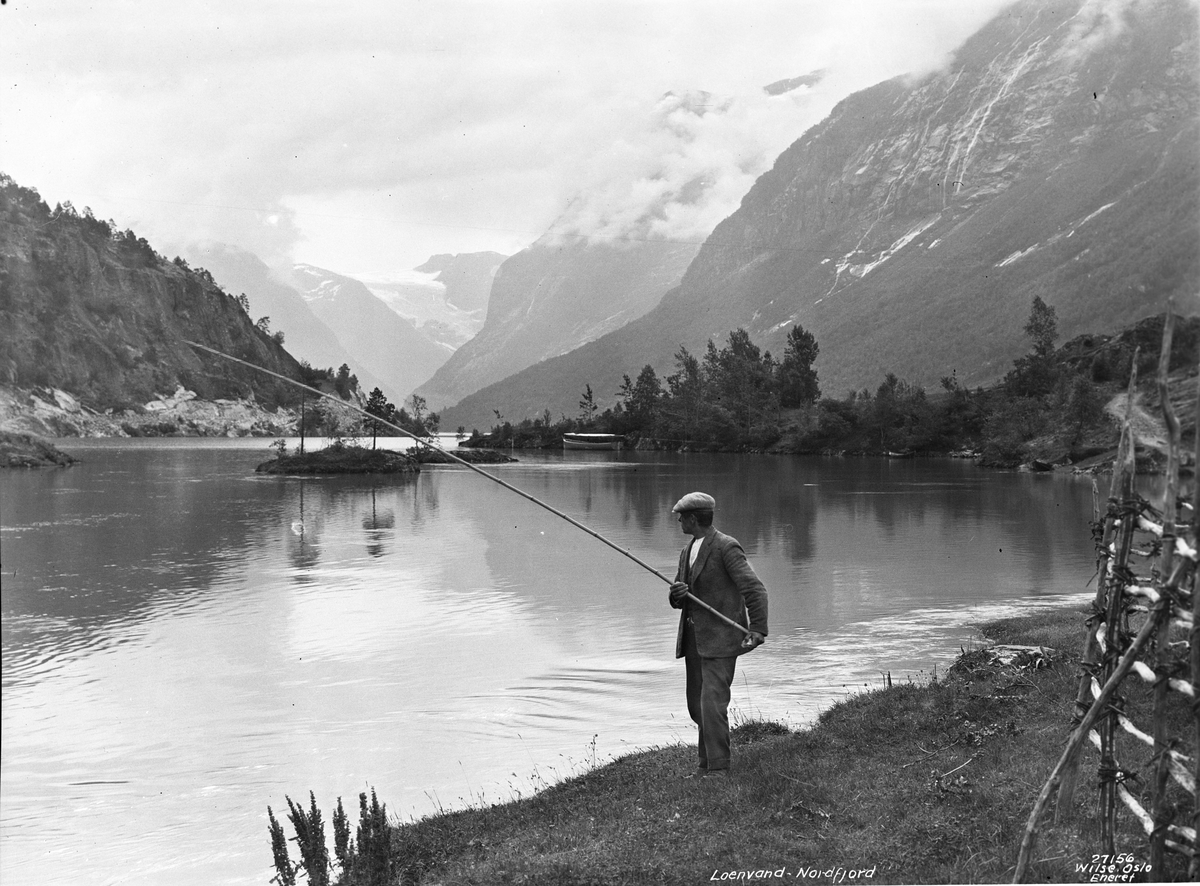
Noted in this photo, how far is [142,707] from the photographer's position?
13.9 meters

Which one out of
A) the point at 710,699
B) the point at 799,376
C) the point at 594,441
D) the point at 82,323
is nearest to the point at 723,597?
the point at 710,699

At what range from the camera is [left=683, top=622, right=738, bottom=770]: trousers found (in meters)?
7.82

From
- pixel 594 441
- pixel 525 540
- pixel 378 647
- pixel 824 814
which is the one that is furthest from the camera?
pixel 594 441

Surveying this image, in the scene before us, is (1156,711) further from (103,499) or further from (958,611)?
(103,499)

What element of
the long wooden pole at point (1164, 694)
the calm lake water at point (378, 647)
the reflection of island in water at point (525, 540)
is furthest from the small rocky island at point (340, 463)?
the long wooden pole at point (1164, 694)

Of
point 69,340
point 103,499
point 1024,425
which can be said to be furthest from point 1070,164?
point 69,340

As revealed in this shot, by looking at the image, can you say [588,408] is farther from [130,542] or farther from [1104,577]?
[1104,577]

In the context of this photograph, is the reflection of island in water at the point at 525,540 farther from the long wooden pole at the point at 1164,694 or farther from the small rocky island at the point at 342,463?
the long wooden pole at the point at 1164,694

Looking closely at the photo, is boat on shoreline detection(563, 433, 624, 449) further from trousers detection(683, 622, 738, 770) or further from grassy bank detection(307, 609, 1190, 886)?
trousers detection(683, 622, 738, 770)

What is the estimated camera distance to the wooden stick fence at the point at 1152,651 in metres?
4.48

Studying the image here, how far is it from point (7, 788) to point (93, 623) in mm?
9821

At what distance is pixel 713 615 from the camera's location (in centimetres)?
779

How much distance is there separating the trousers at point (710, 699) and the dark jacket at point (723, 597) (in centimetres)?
13

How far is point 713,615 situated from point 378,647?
11139mm
